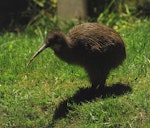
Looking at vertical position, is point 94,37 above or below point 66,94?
above

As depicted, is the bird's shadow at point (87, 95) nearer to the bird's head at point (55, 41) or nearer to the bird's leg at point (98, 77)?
the bird's leg at point (98, 77)

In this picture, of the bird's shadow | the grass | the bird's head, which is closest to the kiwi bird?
the bird's head

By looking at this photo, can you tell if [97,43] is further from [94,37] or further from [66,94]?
[66,94]

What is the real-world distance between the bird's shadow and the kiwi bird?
0.13m

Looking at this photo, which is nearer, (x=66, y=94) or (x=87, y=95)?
(x=87, y=95)

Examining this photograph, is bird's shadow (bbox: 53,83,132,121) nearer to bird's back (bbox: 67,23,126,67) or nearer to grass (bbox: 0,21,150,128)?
grass (bbox: 0,21,150,128)

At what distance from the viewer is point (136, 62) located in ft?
20.5

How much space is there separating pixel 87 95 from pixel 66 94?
0.26m

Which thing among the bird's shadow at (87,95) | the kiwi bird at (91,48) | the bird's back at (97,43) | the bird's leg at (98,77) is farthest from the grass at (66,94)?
the bird's back at (97,43)

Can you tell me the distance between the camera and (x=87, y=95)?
5.66m

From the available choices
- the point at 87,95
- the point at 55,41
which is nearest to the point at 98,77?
the point at 87,95

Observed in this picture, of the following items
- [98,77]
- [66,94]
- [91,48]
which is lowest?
[66,94]

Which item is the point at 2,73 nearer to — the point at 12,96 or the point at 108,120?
the point at 12,96

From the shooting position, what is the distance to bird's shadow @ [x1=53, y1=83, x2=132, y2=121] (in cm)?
545
